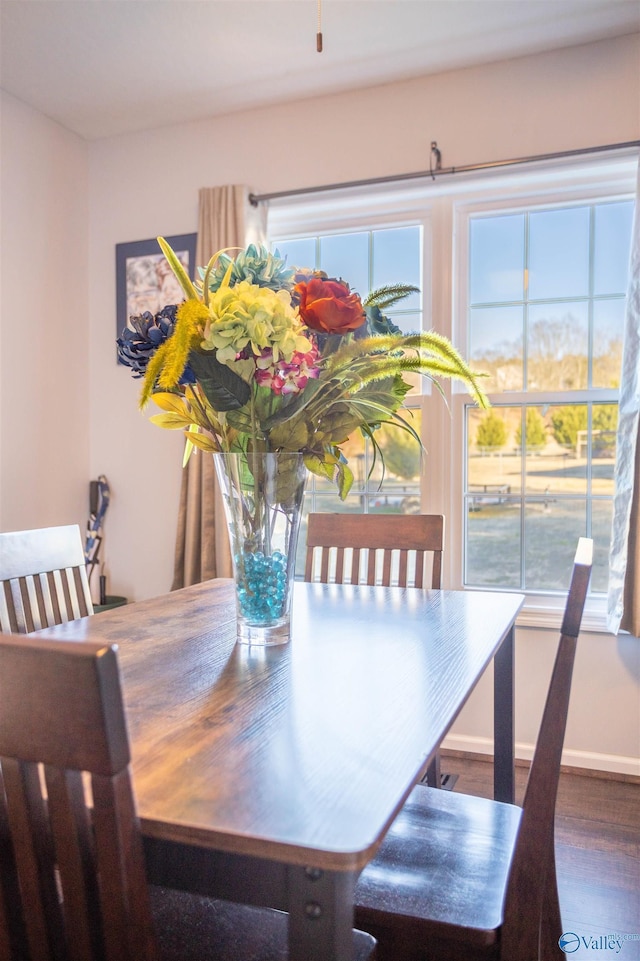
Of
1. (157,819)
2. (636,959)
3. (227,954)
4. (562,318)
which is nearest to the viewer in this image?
(157,819)

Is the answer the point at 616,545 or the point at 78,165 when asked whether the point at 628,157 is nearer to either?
the point at 616,545

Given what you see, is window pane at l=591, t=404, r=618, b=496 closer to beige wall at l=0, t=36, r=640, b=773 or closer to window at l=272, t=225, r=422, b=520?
beige wall at l=0, t=36, r=640, b=773

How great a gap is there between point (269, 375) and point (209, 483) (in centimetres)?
202

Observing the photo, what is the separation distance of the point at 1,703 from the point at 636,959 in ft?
5.64

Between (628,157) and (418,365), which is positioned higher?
(628,157)

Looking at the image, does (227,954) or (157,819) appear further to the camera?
(227,954)

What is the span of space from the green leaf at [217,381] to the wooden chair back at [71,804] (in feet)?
2.09

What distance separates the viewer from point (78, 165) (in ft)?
11.3

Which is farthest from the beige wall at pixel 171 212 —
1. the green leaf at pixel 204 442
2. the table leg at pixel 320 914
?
the table leg at pixel 320 914

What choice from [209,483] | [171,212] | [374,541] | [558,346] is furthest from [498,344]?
[171,212]

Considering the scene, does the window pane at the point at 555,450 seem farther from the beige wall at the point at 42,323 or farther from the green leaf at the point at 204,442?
the beige wall at the point at 42,323

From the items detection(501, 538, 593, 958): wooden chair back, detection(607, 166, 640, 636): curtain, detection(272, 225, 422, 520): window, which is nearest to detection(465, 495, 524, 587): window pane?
detection(272, 225, 422, 520): window

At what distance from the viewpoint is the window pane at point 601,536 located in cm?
282

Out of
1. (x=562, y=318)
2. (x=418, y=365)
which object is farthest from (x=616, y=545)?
(x=418, y=365)
